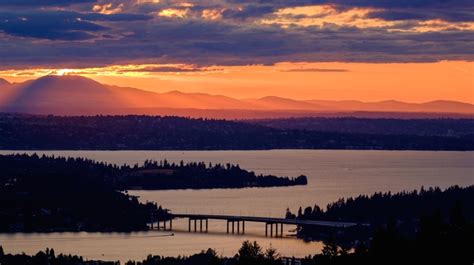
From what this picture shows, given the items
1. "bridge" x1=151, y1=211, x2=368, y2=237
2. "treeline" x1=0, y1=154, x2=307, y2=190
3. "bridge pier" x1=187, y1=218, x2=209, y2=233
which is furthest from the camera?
"treeline" x1=0, y1=154, x2=307, y2=190

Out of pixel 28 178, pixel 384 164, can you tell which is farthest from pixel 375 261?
pixel 384 164

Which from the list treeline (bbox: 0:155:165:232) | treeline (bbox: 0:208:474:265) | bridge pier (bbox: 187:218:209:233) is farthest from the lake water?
treeline (bbox: 0:208:474:265)

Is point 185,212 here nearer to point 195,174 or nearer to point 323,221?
point 323,221

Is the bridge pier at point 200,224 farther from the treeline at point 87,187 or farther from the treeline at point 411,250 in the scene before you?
the treeline at point 411,250

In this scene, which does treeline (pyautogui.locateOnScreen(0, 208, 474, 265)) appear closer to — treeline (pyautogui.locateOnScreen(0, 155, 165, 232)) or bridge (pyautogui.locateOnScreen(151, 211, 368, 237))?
bridge (pyautogui.locateOnScreen(151, 211, 368, 237))

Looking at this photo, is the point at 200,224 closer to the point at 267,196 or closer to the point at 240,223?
the point at 240,223
